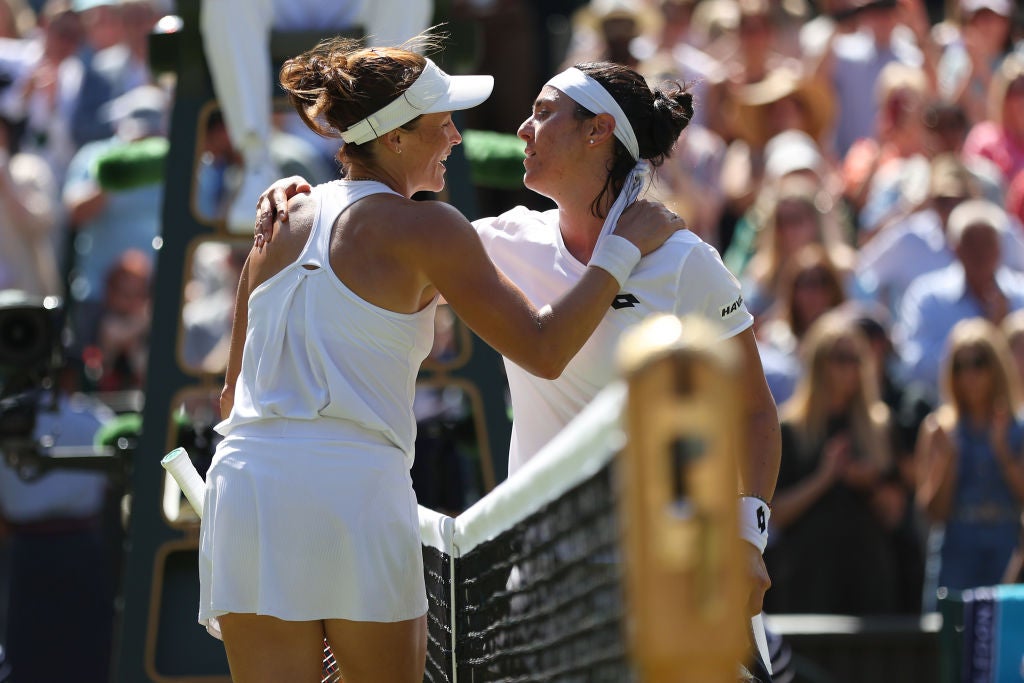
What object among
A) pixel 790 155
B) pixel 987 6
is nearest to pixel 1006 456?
pixel 790 155

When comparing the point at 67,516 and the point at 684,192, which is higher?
the point at 684,192

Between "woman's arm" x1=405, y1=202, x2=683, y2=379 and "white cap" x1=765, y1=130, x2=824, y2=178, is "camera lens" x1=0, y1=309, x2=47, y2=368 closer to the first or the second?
"woman's arm" x1=405, y1=202, x2=683, y2=379

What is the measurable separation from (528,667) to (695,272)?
100cm

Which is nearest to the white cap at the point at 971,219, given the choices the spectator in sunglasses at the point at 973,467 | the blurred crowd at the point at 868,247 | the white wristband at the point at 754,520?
the blurred crowd at the point at 868,247

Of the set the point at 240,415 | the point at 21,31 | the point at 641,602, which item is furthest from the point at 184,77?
the point at 21,31

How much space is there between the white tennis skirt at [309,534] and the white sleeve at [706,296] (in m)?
0.73

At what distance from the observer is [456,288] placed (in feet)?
9.99

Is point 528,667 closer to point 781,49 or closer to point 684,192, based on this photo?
point 684,192

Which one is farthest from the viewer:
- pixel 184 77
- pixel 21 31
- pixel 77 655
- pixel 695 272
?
pixel 21 31

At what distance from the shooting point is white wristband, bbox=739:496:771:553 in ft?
10.7

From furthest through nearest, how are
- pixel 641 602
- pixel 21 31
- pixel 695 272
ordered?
pixel 21 31 < pixel 695 272 < pixel 641 602

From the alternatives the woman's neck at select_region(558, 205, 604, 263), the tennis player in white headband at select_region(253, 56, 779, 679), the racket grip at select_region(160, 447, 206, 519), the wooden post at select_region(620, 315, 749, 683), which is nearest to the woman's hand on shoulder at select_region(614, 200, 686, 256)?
the tennis player in white headband at select_region(253, 56, 779, 679)

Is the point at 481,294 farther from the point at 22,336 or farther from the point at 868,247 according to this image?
the point at 868,247

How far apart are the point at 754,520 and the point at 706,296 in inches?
18.6
